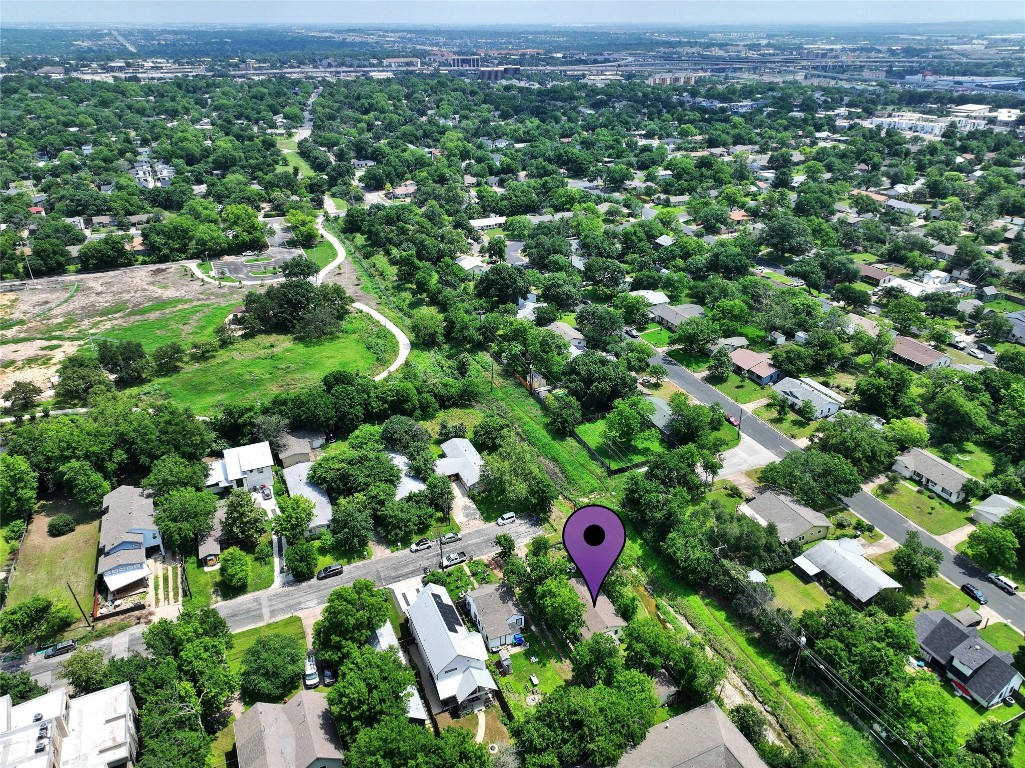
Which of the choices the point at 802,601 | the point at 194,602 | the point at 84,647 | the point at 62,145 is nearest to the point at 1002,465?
the point at 802,601

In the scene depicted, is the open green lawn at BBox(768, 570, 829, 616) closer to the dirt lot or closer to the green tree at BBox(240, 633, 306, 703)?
the green tree at BBox(240, 633, 306, 703)

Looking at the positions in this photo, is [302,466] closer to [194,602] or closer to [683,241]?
[194,602]

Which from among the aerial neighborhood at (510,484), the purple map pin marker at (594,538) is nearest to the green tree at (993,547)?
the aerial neighborhood at (510,484)

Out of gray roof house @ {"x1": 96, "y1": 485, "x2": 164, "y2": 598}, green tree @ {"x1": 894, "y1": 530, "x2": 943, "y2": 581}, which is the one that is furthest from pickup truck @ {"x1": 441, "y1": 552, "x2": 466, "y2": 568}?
green tree @ {"x1": 894, "y1": 530, "x2": 943, "y2": 581}

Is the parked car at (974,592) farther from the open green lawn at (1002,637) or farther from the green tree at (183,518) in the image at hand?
the green tree at (183,518)

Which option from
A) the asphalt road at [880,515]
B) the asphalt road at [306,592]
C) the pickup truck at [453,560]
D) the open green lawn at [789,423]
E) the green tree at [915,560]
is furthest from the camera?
the open green lawn at [789,423]

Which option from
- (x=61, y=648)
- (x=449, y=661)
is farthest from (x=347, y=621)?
(x=61, y=648)
